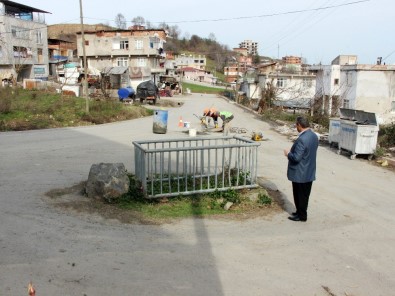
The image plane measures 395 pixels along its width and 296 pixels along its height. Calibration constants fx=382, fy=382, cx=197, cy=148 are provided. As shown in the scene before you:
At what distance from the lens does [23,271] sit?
413cm

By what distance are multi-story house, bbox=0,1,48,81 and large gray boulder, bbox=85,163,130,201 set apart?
4495 cm

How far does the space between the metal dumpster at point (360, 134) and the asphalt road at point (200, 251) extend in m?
3.62

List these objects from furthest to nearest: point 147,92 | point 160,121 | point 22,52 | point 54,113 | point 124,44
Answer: point 124,44 < point 22,52 < point 147,92 < point 54,113 < point 160,121

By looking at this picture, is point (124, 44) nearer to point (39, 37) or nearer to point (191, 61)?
point (39, 37)

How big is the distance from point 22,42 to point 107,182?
52.8 meters

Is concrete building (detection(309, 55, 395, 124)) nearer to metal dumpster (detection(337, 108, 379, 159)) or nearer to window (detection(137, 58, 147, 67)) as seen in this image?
metal dumpster (detection(337, 108, 379, 159))

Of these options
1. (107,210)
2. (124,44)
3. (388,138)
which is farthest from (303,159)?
(124,44)

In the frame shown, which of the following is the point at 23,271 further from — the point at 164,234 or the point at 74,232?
the point at 164,234

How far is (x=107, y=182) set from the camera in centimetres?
651

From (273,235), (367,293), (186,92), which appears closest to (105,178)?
(273,235)

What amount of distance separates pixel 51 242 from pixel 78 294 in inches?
55.3

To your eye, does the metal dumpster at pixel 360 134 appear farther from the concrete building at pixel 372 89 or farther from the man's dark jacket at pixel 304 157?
the concrete building at pixel 372 89

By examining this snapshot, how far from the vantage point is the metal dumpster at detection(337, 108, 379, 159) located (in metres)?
11.5

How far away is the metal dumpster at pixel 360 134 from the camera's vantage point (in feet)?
37.8
